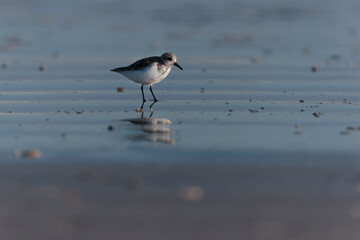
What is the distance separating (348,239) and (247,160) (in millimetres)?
1732

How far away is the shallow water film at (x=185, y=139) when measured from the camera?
A: 414 cm

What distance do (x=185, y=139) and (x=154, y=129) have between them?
2.37ft

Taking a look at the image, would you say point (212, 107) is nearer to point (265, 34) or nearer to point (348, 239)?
point (348, 239)

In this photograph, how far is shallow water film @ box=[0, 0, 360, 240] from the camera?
4145 millimetres

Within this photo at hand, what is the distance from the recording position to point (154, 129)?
6906mm

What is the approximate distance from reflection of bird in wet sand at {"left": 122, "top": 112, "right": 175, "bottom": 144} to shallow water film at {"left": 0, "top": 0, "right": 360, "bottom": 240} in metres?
0.02

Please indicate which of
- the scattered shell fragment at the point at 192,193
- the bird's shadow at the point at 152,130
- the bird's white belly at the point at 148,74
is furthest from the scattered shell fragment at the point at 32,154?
the bird's white belly at the point at 148,74

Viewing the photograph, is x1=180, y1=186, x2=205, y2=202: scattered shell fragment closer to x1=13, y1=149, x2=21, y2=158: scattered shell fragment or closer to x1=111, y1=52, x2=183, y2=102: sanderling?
x1=13, y1=149, x2=21, y2=158: scattered shell fragment

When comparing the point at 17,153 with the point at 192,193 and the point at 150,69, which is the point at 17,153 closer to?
the point at 192,193

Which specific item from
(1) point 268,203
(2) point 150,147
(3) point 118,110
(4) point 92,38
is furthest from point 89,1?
(1) point 268,203

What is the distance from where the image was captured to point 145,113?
26.1ft

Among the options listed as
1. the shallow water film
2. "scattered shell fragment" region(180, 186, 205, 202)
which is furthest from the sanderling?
"scattered shell fragment" region(180, 186, 205, 202)

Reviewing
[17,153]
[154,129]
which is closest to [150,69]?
[154,129]

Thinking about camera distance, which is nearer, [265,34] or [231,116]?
[231,116]
